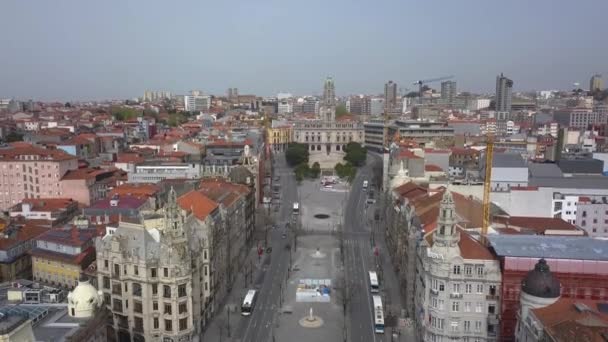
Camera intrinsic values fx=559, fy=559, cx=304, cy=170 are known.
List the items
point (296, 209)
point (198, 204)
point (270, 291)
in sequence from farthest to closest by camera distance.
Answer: point (296, 209)
point (270, 291)
point (198, 204)

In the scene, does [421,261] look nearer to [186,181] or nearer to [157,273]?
[157,273]

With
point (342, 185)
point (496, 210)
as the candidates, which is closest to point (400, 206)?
point (496, 210)

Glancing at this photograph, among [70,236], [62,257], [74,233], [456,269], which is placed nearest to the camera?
[456,269]

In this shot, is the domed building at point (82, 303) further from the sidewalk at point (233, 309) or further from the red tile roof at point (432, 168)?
the red tile roof at point (432, 168)

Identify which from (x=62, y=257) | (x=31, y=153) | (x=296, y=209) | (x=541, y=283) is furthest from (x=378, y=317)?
(x=31, y=153)

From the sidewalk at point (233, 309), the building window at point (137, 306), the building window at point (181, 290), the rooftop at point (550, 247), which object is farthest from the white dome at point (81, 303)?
the rooftop at point (550, 247)

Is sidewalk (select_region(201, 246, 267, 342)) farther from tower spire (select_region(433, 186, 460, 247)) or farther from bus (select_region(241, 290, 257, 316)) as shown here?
tower spire (select_region(433, 186, 460, 247))

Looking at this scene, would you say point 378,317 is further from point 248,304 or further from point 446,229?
point 248,304

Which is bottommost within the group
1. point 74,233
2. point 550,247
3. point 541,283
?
point 74,233
